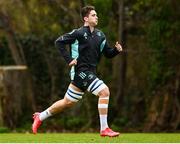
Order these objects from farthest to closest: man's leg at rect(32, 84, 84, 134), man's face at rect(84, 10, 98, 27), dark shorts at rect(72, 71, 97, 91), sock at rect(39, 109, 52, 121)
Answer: sock at rect(39, 109, 52, 121) → man's leg at rect(32, 84, 84, 134) → man's face at rect(84, 10, 98, 27) → dark shorts at rect(72, 71, 97, 91)

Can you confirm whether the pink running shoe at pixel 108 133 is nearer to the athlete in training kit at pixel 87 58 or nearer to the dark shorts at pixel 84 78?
the athlete in training kit at pixel 87 58

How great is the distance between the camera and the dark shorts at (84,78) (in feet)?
38.3

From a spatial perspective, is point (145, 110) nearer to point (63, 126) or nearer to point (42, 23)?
point (63, 126)

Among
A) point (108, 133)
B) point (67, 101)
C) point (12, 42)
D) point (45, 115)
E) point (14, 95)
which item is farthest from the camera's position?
point (12, 42)

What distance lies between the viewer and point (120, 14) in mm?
20219

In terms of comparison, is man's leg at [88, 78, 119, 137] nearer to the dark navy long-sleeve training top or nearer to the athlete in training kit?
the athlete in training kit

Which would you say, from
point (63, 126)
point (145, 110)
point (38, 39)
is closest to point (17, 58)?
point (38, 39)

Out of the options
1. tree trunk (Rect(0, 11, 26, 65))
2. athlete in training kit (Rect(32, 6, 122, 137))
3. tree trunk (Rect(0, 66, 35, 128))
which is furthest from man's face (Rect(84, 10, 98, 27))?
tree trunk (Rect(0, 11, 26, 65))

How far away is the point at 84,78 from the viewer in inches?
461

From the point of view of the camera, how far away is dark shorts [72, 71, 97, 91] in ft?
38.3

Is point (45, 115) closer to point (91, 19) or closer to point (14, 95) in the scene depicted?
point (91, 19)

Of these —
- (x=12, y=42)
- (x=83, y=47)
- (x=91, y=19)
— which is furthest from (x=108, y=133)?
(x=12, y=42)

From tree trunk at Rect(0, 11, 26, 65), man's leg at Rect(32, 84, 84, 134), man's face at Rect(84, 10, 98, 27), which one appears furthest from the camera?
tree trunk at Rect(0, 11, 26, 65)

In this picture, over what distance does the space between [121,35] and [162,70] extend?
5.35 ft
